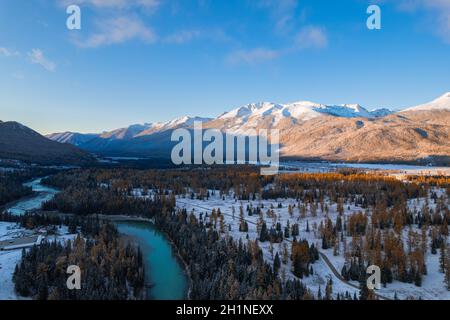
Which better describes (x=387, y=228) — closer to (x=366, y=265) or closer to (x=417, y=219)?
(x=417, y=219)

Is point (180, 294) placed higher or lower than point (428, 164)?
lower

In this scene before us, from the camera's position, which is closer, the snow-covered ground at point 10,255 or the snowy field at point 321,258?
the snow-covered ground at point 10,255

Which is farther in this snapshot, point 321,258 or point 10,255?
point 321,258

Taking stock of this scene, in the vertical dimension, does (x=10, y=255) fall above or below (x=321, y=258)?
above

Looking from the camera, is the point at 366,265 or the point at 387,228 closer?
the point at 366,265

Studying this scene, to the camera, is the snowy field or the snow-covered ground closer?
the snow-covered ground
